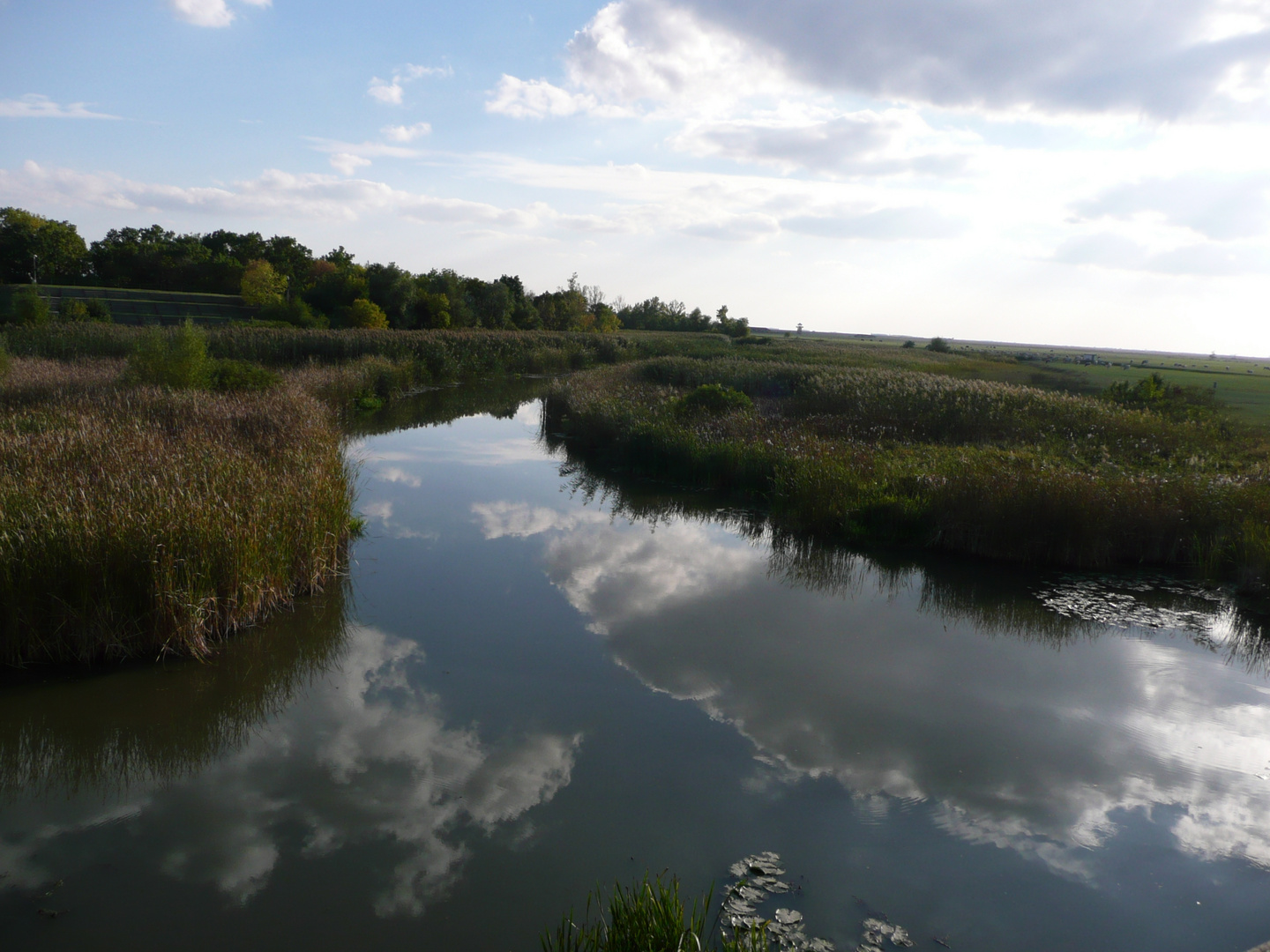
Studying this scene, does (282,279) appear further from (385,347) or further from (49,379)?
(49,379)

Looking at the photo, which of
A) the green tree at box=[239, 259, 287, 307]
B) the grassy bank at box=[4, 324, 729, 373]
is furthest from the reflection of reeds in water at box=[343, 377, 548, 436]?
the green tree at box=[239, 259, 287, 307]

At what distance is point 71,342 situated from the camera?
23.1 metres

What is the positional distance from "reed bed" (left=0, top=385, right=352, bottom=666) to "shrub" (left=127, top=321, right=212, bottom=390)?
5985mm

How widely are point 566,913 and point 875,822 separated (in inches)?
76.3

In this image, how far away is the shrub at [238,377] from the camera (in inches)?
640

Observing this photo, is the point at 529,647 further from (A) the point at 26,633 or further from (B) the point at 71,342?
(B) the point at 71,342

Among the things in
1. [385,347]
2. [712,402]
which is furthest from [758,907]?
[385,347]

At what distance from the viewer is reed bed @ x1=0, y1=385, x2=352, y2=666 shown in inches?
223

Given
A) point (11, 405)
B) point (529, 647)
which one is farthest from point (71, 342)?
point (529, 647)

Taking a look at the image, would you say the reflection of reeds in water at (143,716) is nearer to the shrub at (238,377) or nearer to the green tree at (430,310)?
the shrub at (238,377)

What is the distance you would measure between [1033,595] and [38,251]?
2869 inches

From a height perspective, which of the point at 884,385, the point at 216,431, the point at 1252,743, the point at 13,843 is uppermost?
the point at 884,385

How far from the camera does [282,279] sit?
2352 inches

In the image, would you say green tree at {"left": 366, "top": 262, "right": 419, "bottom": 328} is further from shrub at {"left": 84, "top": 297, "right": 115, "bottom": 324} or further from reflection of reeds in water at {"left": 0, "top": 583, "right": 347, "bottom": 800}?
reflection of reeds in water at {"left": 0, "top": 583, "right": 347, "bottom": 800}
